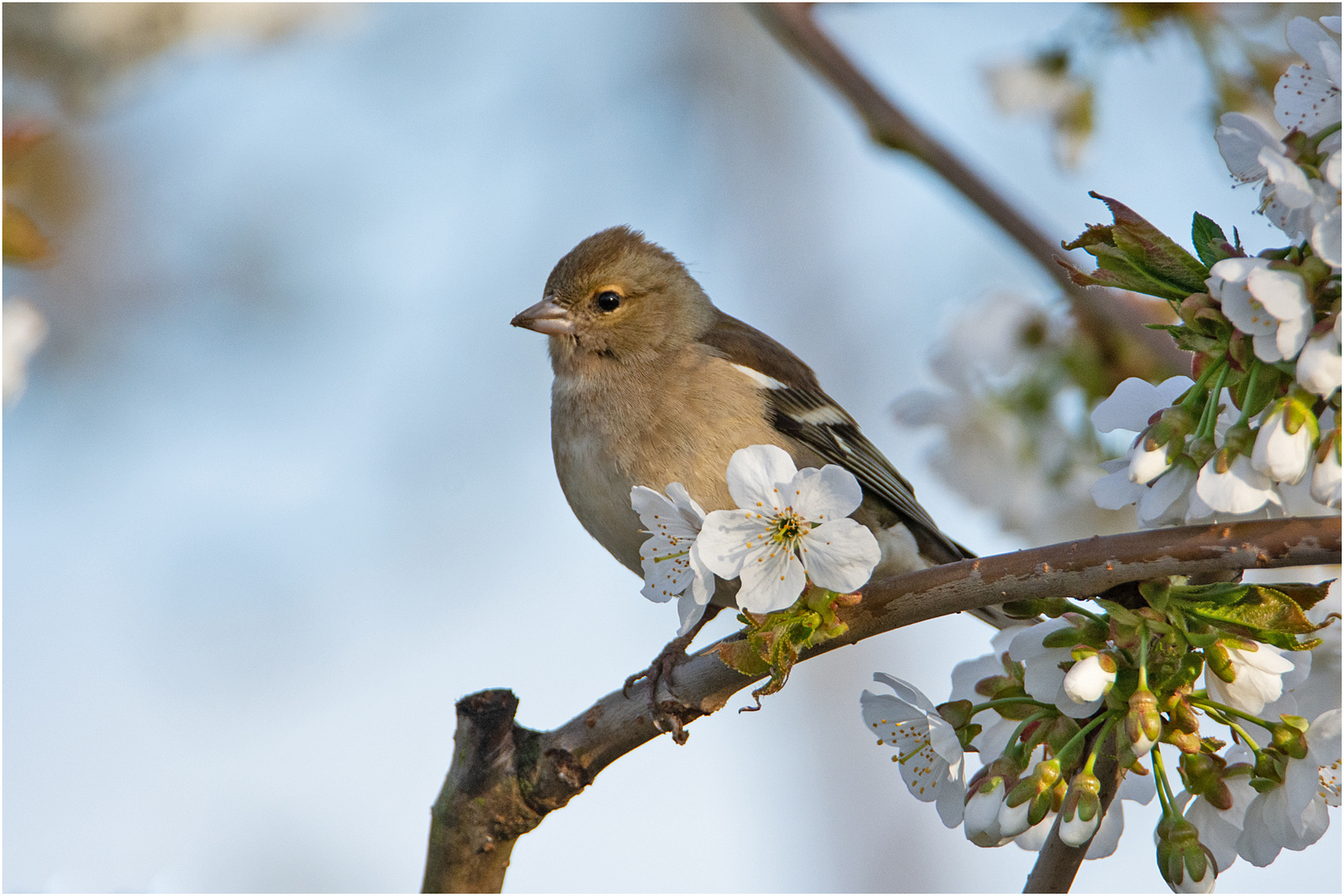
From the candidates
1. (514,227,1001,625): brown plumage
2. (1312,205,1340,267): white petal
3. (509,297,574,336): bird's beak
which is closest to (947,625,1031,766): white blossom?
(1312,205,1340,267): white petal

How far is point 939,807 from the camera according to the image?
2.44 meters

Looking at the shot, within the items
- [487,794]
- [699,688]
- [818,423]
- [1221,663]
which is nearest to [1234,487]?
[1221,663]

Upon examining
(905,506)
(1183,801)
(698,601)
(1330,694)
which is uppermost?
(905,506)

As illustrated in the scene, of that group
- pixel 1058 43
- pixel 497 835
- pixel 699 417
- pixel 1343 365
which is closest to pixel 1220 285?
pixel 1343 365

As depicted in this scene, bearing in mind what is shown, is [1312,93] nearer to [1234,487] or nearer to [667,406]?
[1234,487]

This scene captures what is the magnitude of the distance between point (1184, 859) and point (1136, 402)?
2.95 feet

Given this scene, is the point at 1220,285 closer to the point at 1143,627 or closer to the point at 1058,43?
the point at 1143,627

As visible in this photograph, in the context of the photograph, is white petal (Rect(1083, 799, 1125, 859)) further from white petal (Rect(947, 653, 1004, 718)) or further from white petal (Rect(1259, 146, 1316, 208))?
white petal (Rect(1259, 146, 1316, 208))

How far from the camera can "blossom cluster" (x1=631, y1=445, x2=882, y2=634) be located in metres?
2.22

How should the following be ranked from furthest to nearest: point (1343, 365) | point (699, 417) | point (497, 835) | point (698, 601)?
point (699, 417)
point (497, 835)
point (698, 601)
point (1343, 365)

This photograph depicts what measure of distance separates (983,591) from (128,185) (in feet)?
31.1

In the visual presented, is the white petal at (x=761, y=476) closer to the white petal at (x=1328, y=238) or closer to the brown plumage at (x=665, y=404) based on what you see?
the white petal at (x=1328, y=238)

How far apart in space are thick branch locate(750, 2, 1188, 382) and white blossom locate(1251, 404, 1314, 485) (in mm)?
1597

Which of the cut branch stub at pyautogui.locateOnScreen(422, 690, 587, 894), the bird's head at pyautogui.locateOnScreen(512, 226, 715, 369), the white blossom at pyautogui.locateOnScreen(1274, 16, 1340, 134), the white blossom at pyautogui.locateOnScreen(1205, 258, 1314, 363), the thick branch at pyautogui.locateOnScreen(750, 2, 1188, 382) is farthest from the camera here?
the bird's head at pyautogui.locateOnScreen(512, 226, 715, 369)
